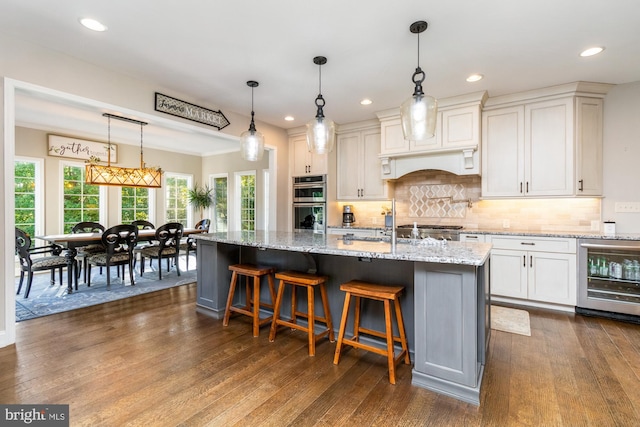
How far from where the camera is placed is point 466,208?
175 inches

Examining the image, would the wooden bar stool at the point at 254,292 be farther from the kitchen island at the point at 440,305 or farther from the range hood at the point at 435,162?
the range hood at the point at 435,162

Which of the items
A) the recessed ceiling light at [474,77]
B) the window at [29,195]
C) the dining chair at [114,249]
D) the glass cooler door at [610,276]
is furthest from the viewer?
the window at [29,195]

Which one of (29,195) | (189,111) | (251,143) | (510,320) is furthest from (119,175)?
(510,320)

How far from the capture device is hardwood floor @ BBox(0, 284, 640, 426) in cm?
176

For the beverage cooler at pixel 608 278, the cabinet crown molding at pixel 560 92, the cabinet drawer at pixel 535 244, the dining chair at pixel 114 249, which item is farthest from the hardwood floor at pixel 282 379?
the cabinet crown molding at pixel 560 92

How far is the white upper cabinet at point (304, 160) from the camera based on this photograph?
516 centimetres

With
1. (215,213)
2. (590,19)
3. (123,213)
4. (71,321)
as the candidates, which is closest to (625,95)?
(590,19)

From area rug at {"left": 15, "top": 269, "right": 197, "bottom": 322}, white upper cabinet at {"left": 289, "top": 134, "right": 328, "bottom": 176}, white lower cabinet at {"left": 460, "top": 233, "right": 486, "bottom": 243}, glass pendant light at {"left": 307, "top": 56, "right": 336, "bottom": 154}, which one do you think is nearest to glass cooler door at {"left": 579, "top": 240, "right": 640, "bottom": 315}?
white lower cabinet at {"left": 460, "top": 233, "right": 486, "bottom": 243}

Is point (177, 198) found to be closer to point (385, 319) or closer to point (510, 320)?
point (385, 319)

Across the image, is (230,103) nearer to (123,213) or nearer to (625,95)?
(123,213)

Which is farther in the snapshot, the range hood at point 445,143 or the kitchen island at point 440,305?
the range hood at point 445,143

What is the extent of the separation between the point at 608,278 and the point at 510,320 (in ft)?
3.82

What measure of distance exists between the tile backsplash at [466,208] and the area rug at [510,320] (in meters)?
1.19

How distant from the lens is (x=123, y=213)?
6727 mm
